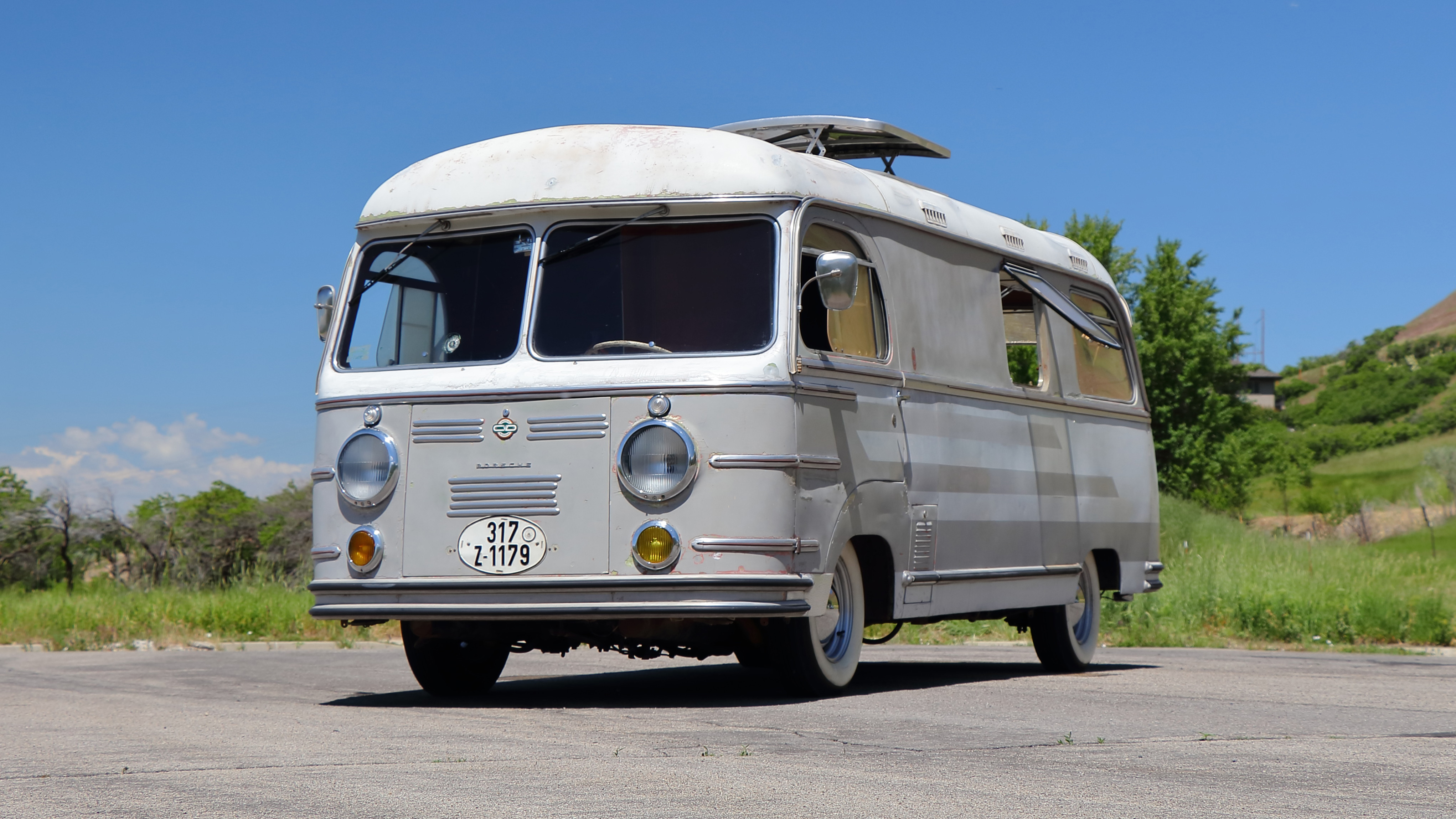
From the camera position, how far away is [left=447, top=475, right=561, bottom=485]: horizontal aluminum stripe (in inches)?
331

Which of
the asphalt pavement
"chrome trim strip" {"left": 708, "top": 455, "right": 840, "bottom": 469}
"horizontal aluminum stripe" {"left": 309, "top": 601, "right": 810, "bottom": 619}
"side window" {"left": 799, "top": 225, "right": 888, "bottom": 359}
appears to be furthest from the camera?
"side window" {"left": 799, "top": 225, "right": 888, "bottom": 359}

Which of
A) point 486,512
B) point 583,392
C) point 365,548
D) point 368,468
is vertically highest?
point 583,392

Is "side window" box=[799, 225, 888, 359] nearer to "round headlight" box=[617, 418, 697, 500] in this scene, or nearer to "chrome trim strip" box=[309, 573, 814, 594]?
"round headlight" box=[617, 418, 697, 500]

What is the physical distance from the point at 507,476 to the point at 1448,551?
154ft

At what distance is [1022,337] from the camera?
1148 cm

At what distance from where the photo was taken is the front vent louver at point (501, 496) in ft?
27.5

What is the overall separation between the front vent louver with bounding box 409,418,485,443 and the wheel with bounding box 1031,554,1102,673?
484 centimetres

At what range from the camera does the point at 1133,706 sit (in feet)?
28.9

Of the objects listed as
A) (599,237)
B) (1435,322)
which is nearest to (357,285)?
(599,237)

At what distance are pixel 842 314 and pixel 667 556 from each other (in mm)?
1793

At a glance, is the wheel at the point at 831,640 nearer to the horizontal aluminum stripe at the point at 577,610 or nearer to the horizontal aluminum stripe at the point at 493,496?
the horizontal aluminum stripe at the point at 577,610

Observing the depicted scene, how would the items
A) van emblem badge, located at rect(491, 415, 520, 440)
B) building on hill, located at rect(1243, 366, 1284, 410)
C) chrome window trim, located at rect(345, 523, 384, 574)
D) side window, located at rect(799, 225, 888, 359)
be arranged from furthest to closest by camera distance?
building on hill, located at rect(1243, 366, 1284, 410), side window, located at rect(799, 225, 888, 359), chrome window trim, located at rect(345, 523, 384, 574), van emblem badge, located at rect(491, 415, 520, 440)

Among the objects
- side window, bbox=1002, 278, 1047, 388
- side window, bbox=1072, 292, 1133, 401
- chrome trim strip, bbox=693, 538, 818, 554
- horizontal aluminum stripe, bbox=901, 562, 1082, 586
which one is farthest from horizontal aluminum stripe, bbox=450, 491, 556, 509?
side window, bbox=1072, 292, 1133, 401

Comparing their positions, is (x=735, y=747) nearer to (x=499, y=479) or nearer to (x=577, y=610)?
(x=577, y=610)
